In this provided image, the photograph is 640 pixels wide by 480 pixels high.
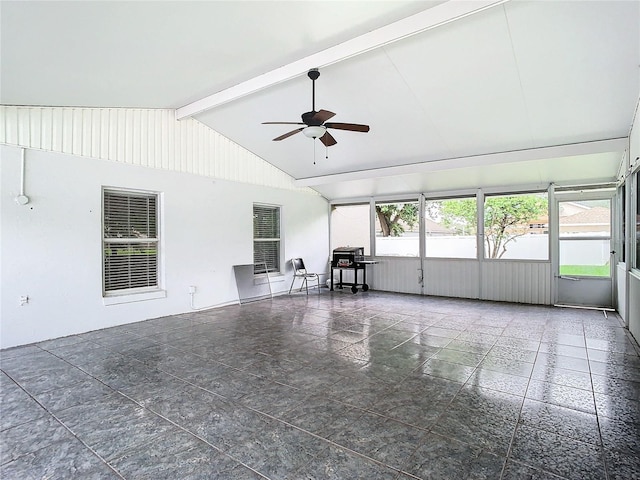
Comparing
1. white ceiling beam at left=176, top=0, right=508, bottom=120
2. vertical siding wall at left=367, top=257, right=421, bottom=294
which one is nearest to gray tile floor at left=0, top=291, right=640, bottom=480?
white ceiling beam at left=176, top=0, right=508, bottom=120

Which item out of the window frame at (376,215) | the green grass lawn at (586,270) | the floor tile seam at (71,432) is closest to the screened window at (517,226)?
the green grass lawn at (586,270)

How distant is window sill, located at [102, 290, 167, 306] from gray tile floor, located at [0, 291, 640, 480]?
41cm

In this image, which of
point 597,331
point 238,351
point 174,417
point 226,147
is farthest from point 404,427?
point 226,147

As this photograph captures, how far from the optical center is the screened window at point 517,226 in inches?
265

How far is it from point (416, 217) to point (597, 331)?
13.8 ft

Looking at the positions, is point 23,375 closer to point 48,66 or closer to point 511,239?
point 48,66

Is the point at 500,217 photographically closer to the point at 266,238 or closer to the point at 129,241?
the point at 266,238

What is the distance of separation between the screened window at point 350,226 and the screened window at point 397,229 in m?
0.38

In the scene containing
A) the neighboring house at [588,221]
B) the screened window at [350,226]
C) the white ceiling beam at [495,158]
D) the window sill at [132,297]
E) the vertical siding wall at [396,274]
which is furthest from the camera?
the screened window at [350,226]

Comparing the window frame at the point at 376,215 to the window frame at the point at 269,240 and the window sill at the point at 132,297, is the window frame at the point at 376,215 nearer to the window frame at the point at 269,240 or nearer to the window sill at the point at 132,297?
the window frame at the point at 269,240

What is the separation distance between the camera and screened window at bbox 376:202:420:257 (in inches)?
326

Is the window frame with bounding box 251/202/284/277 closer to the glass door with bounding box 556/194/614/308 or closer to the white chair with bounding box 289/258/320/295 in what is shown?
the white chair with bounding box 289/258/320/295

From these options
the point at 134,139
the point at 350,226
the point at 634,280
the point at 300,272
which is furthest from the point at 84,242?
the point at 634,280

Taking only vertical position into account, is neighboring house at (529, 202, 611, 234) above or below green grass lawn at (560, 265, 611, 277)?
above
